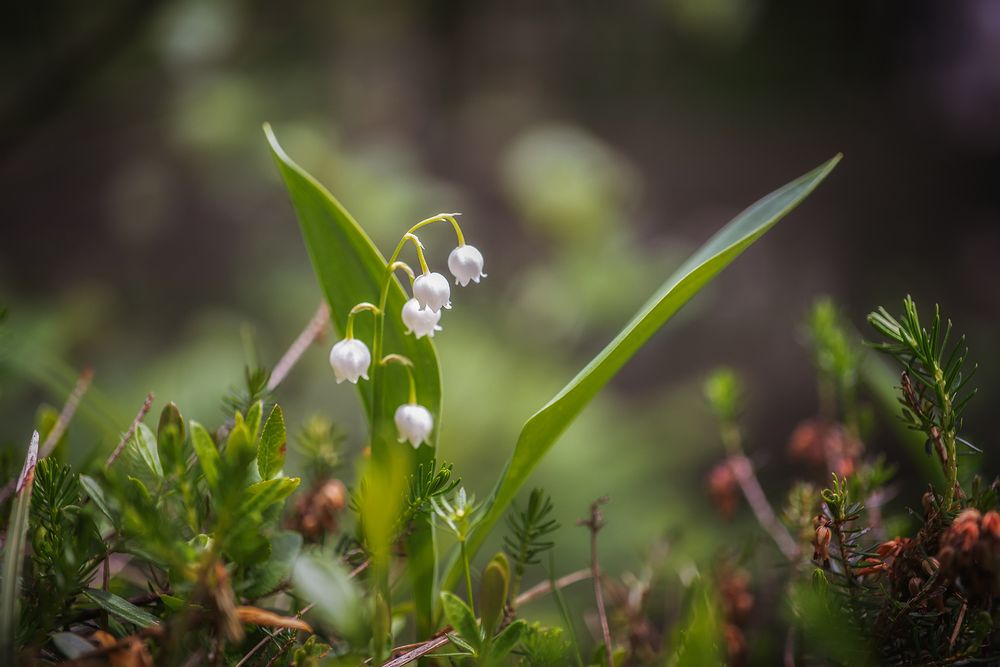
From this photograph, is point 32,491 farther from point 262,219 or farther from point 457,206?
point 262,219

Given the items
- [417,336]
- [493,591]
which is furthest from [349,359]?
[493,591]

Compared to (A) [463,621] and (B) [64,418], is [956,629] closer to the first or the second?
(A) [463,621]

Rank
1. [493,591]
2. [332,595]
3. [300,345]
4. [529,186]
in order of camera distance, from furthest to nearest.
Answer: [529,186], [300,345], [493,591], [332,595]

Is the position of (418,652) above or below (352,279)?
below

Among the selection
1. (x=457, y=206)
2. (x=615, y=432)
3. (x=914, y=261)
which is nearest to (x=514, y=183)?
(x=457, y=206)

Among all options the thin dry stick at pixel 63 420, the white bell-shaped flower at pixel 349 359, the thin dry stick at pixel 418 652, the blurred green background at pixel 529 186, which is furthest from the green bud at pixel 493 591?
the blurred green background at pixel 529 186
